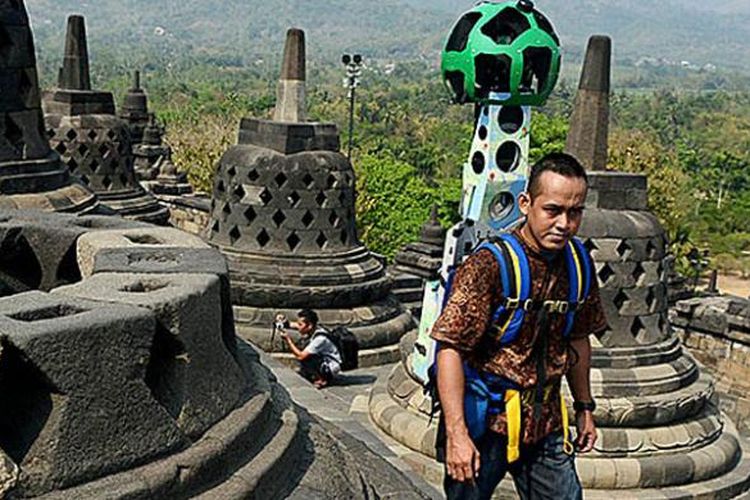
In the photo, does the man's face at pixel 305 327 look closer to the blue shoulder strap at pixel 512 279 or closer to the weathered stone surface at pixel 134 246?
the weathered stone surface at pixel 134 246

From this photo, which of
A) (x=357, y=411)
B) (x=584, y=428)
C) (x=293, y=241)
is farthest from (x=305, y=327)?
(x=584, y=428)

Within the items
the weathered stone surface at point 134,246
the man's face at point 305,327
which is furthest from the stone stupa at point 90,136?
the weathered stone surface at point 134,246

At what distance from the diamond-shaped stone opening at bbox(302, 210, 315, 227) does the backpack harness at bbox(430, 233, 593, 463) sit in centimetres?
628

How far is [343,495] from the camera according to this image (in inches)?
125

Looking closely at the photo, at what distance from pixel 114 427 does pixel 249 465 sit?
51cm

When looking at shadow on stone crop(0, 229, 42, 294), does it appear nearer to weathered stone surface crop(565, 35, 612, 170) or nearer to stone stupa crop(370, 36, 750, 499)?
stone stupa crop(370, 36, 750, 499)

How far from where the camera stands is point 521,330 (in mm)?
2861

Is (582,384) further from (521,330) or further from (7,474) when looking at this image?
(7,474)

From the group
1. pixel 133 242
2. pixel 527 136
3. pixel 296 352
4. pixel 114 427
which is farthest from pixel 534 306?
pixel 296 352

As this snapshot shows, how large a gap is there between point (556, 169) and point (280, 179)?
6.47 metres

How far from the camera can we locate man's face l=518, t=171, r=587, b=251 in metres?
2.79

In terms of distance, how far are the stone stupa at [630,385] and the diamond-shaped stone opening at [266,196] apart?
2.79 m

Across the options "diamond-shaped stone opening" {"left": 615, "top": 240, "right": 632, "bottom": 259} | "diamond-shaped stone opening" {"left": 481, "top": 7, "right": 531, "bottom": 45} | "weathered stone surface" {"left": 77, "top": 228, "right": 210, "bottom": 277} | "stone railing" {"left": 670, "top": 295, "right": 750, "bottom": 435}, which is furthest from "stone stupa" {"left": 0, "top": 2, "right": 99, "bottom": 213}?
"stone railing" {"left": 670, "top": 295, "right": 750, "bottom": 435}

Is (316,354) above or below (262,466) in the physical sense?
below
